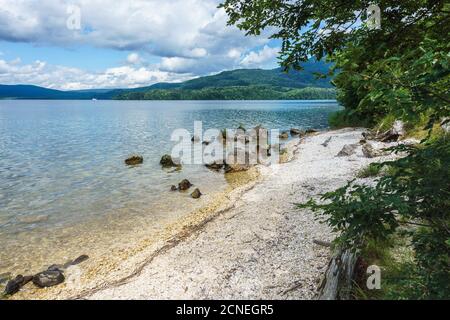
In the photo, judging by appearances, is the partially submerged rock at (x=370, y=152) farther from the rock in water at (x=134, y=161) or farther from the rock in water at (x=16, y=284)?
the rock in water at (x=16, y=284)

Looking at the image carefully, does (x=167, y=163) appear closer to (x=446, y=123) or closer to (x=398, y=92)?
(x=446, y=123)

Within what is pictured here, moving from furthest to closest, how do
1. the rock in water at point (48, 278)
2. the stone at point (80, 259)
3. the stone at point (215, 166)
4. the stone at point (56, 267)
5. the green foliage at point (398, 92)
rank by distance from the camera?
the stone at point (215, 166) < the stone at point (80, 259) < the stone at point (56, 267) < the rock in water at point (48, 278) < the green foliage at point (398, 92)

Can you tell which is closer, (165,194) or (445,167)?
(445,167)

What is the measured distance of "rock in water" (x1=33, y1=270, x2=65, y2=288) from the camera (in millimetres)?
11258

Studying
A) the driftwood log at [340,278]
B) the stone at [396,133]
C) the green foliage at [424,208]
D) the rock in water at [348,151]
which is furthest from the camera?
the stone at [396,133]

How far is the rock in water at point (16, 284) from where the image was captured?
11.0 meters

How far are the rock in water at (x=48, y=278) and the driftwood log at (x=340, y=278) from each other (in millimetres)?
9173

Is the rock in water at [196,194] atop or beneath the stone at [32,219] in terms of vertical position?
atop

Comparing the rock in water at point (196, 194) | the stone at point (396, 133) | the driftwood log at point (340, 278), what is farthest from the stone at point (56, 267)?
the stone at point (396, 133)

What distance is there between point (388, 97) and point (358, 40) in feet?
9.81

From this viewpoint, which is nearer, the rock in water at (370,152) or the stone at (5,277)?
the stone at (5,277)

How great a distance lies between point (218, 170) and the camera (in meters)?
29.9

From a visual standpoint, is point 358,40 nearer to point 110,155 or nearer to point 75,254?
point 75,254
